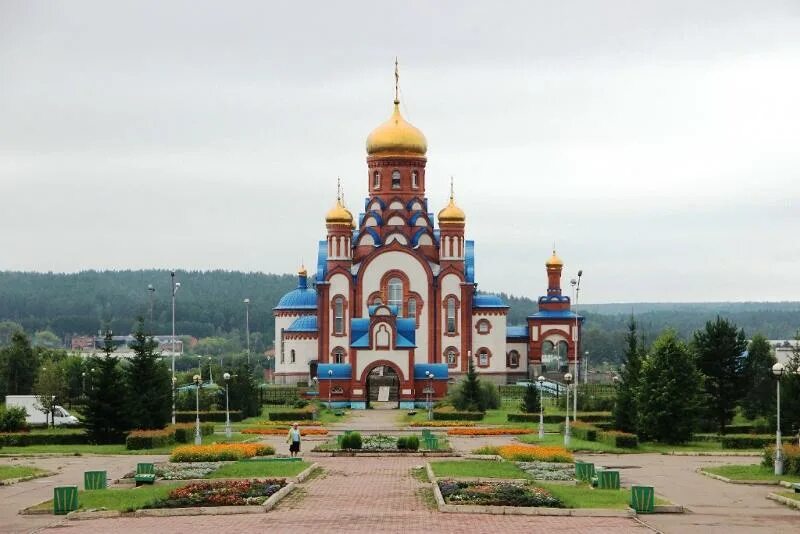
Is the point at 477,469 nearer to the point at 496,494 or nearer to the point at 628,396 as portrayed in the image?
the point at 496,494

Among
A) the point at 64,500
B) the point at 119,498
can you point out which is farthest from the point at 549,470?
the point at 64,500

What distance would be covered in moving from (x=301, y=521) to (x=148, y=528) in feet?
7.37

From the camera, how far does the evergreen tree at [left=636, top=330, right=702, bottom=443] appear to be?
41406 mm

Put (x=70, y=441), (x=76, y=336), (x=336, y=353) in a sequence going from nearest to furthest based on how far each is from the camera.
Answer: (x=70, y=441) < (x=336, y=353) < (x=76, y=336)

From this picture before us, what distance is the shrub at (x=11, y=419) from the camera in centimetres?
4450

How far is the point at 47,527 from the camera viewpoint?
22.2 metres

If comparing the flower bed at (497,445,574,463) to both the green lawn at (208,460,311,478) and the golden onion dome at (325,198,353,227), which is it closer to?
the green lawn at (208,460,311,478)

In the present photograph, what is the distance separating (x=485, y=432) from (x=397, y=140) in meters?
33.7

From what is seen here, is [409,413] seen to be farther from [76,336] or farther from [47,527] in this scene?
[76,336]

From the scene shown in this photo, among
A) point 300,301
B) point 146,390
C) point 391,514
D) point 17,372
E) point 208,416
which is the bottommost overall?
point 391,514

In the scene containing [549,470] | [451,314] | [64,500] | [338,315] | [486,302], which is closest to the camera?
[64,500]

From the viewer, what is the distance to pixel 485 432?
45.9m

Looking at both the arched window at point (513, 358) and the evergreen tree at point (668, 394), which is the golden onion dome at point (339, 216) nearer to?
the arched window at point (513, 358)

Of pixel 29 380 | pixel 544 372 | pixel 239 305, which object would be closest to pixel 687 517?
pixel 29 380
